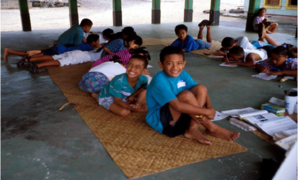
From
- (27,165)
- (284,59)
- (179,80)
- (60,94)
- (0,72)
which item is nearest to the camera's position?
(27,165)

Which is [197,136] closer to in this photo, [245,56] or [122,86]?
[122,86]

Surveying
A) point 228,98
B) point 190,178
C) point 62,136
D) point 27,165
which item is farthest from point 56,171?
point 228,98

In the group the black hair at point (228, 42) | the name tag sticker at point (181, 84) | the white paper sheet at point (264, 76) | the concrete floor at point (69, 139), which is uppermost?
the black hair at point (228, 42)

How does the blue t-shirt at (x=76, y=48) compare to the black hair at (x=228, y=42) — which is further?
the blue t-shirt at (x=76, y=48)

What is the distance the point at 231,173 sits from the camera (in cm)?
166

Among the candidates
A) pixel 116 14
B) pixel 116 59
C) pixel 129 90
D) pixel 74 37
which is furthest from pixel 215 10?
pixel 129 90

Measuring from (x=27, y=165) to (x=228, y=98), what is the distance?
2.07m

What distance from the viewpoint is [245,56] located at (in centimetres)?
436

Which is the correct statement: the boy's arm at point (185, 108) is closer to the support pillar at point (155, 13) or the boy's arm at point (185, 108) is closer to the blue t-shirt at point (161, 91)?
the blue t-shirt at point (161, 91)

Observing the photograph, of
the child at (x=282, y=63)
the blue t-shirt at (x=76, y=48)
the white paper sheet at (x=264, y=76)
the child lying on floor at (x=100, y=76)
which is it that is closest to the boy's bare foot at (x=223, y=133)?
the child lying on floor at (x=100, y=76)

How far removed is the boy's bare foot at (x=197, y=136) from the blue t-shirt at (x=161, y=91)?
0.69 feet

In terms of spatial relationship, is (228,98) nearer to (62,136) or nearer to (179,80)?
(179,80)

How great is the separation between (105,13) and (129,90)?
15.1m

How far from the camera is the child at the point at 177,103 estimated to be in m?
1.90
